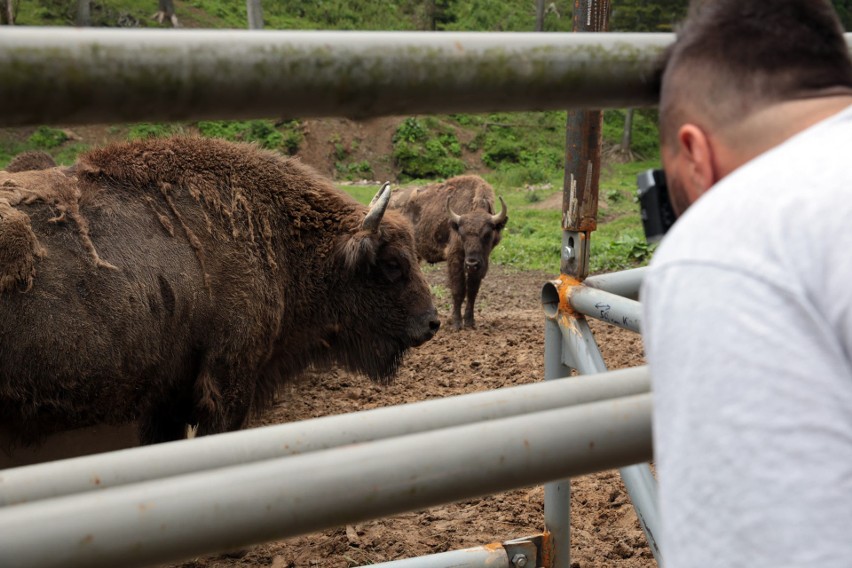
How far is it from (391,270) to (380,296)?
0.22 meters

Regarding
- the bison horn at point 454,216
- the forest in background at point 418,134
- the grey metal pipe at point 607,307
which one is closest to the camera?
the grey metal pipe at point 607,307

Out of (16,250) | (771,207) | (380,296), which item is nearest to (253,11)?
(380,296)

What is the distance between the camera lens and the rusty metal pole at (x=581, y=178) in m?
3.30

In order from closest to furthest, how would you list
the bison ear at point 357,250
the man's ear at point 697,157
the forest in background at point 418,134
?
the man's ear at point 697,157, the bison ear at point 357,250, the forest in background at point 418,134

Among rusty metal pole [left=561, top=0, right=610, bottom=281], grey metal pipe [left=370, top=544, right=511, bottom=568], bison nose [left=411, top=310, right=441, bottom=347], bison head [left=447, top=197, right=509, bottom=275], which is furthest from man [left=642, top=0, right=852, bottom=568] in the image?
bison head [left=447, top=197, right=509, bottom=275]

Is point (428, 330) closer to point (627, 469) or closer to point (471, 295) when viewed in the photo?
point (627, 469)

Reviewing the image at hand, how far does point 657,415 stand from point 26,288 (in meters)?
4.02

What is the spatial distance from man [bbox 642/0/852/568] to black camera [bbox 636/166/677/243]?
436 millimetres

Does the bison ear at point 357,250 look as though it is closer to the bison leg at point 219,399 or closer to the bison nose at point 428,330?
the bison nose at point 428,330

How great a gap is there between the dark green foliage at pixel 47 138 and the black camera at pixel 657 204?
25.6m

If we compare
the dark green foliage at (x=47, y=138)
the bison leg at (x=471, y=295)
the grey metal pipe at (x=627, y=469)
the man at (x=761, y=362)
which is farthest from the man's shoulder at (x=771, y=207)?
the dark green foliage at (x=47, y=138)

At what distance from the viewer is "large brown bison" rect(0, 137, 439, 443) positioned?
433 centimetres

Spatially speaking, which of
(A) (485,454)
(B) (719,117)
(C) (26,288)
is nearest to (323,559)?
(C) (26,288)

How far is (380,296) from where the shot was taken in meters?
6.16
